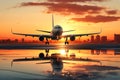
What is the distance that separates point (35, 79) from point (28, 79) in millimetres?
443

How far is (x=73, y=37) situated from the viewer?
79438 millimetres

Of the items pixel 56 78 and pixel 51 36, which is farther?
pixel 51 36

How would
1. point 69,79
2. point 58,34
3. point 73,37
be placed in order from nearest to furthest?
point 69,79 → point 58,34 → point 73,37

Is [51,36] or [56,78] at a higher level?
[51,36]

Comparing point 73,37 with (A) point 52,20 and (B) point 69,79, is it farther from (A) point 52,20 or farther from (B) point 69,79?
(B) point 69,79

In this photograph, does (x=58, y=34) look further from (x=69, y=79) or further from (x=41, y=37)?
(x=69, y=79)

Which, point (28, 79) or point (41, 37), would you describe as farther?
point (41, 37)

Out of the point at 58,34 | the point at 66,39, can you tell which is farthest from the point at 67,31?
the point at 58,34

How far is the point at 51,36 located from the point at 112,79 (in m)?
57.2

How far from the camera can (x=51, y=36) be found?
75875mm

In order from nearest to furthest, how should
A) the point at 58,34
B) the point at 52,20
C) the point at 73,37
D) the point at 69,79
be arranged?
the point at 69,79 → the point at 58,34 → the point at 73,37 → the point at 52,20

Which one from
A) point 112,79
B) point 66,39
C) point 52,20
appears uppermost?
point 52,20

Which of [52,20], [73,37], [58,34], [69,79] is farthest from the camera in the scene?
[52,20]

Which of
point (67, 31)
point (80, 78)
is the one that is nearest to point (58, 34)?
point (67, 31)
